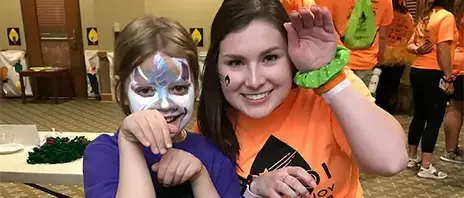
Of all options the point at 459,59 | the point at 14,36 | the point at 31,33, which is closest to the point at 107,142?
the point at 459,59

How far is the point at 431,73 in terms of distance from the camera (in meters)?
3.42

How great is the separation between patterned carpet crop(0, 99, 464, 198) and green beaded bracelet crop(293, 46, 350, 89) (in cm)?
56

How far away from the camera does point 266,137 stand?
112 cm

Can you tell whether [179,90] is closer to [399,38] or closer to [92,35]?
[399,38]

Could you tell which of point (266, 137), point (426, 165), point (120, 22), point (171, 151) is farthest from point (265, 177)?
point (120, 22)

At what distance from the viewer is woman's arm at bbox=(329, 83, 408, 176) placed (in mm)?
962

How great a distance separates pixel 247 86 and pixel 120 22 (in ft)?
17.8

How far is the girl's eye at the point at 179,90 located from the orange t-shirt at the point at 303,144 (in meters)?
0.17

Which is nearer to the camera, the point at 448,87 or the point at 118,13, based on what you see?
the point at 448,87

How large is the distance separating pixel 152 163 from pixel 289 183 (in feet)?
0.95

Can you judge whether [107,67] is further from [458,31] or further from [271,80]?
[271,80]

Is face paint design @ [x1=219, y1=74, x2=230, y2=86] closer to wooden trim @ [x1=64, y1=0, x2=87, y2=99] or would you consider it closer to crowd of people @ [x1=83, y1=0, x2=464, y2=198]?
crowd of people @ [x1=83, y1=0, x2=464, y2=198]

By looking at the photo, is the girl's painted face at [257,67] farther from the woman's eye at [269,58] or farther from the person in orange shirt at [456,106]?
the person in orange shirt at [456,106]

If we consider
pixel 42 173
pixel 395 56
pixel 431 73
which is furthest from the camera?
pixel 395 56
